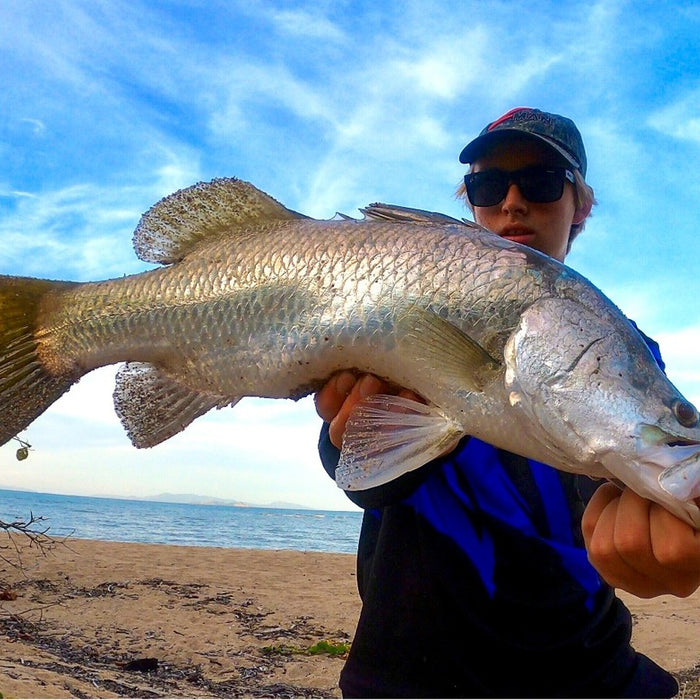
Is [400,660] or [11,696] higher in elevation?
[400,660]

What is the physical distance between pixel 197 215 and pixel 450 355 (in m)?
1.24

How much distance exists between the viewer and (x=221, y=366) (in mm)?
2438

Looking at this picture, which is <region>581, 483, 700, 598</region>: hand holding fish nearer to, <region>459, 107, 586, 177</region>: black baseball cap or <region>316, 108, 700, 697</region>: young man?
<region>316, 108, 700, 697</region>: young man

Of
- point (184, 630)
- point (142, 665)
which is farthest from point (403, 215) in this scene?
point (184, 630)

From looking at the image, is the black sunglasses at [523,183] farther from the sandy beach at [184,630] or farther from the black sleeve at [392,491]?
the sandy beach at [184,630]

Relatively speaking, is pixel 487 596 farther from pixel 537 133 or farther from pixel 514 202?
pixel 537 133

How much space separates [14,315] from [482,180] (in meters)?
2.26

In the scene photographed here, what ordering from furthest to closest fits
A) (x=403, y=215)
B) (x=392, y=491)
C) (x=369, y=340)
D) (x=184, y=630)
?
(x=184, y=630)
(x=392, y=491)
(x=403, y=215)
(x=369, y=340)

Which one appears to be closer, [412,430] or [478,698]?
[412,430]

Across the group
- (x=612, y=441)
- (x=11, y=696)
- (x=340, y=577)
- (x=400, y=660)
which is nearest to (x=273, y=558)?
(x=340, y=577)

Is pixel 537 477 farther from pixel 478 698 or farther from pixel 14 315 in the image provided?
pixel 14 315

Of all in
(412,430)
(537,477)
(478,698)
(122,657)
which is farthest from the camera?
(122,657)

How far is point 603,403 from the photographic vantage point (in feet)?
6.15

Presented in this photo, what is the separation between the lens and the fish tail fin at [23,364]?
2.63 m
